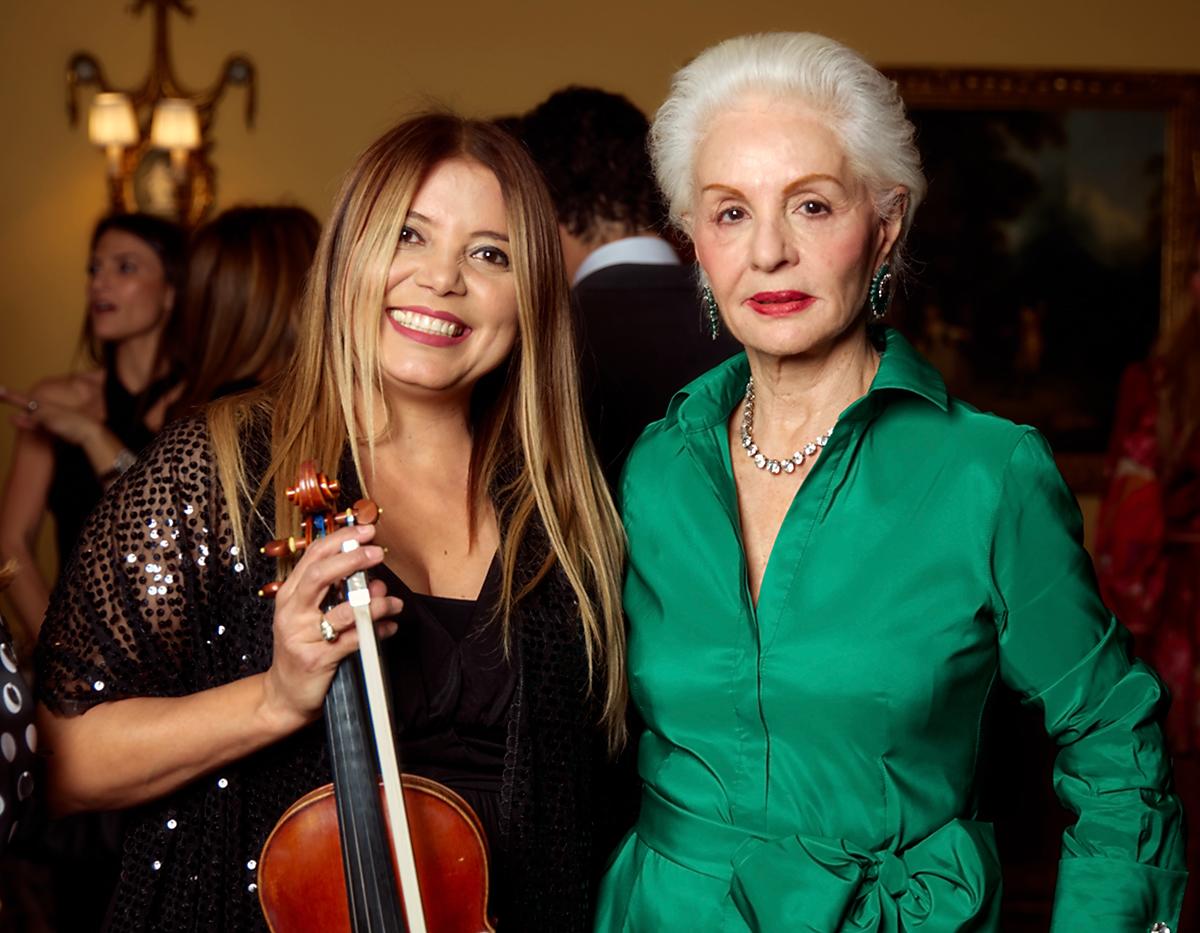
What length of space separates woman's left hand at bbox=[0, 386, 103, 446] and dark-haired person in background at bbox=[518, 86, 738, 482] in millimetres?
1442

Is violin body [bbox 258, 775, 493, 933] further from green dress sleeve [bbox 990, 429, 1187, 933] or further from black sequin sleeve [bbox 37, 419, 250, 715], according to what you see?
green dress sleeve [bbox 990, 429, 1187, 933]

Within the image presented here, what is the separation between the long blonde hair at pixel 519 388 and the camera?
188 cm

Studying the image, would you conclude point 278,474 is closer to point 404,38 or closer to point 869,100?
point 869,100

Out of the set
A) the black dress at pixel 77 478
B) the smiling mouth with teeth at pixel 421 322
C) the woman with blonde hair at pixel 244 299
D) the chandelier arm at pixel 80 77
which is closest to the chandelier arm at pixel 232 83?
the chandelier arm at pixel 80 77

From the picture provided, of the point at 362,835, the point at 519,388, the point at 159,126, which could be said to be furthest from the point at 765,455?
the point at 159,126

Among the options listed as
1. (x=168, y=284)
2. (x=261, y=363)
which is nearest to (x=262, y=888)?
(x=261, y=363)

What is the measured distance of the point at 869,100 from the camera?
1.76 m

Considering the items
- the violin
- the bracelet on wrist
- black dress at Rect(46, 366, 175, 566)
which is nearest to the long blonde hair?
the violin

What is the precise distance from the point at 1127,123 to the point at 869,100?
16.8ft

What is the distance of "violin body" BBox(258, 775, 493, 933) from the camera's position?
1575 mm

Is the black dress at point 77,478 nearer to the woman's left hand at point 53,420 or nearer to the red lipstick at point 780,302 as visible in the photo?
the woman's left hand at point 53,420

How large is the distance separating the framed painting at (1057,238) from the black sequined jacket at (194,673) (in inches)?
188

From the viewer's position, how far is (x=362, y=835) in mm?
1532

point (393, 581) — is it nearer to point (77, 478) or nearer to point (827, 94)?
point (827, 94)
